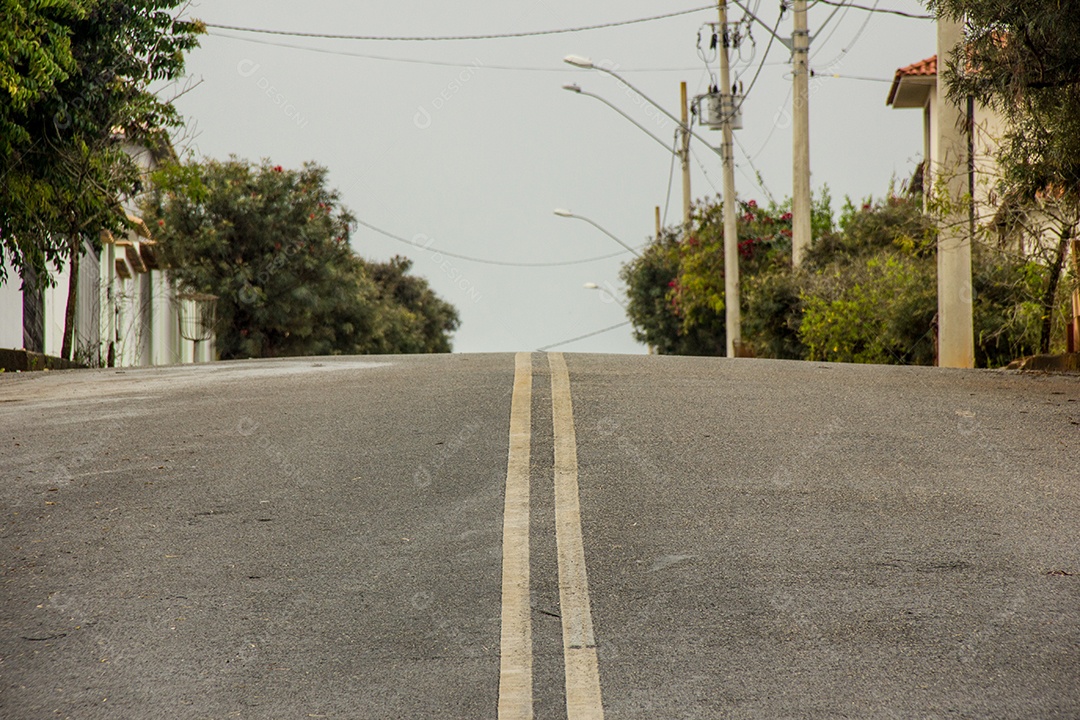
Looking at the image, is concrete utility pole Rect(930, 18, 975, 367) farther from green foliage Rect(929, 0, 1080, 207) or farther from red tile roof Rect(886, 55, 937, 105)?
red tile roof Rect(886, 55, 937, 105)

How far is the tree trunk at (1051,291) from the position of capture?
634 inches

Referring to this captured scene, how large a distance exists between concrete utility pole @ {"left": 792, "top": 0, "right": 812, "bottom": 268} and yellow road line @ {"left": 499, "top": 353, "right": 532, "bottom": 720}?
20.5m

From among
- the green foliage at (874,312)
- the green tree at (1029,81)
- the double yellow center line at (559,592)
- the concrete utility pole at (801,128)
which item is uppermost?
the concrete utility pole at (801,128)

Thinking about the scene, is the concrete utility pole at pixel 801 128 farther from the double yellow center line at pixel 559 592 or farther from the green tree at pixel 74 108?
the double yellow center line at pixel 559 592

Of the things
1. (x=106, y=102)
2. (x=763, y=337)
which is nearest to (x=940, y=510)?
(x=106, y=102)

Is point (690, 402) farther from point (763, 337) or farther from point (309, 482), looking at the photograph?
point (763, 337)

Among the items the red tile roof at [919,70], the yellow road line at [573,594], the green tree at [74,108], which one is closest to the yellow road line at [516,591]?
the yellow road line at [573,594]

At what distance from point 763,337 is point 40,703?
27.5m

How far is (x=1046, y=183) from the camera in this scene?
13750mm

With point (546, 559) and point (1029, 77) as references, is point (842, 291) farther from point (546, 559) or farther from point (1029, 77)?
point (546, 559)

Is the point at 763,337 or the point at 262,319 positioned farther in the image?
the point at 262,319

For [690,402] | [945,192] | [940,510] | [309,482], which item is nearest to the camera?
[940,510]

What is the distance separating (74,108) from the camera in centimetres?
1939

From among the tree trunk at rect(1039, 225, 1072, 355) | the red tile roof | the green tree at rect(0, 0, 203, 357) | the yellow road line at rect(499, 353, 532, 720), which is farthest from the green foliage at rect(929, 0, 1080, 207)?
the red tile roof
